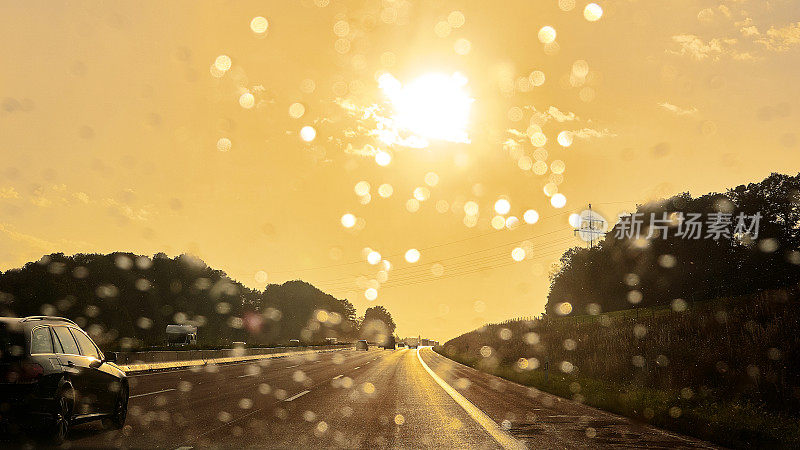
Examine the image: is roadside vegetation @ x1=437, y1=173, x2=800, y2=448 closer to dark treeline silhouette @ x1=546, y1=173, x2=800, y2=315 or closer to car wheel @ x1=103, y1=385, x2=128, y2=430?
car wheel @ x1=103, y1=385, x2=128, y2=430

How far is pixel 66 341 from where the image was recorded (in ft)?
29.4

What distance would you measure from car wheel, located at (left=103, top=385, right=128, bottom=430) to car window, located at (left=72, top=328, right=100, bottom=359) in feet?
2.29

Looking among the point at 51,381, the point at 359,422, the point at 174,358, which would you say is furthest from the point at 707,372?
the point at 174,358

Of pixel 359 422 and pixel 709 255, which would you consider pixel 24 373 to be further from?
pixel 709 255

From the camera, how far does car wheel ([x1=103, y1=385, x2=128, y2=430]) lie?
9387 mm

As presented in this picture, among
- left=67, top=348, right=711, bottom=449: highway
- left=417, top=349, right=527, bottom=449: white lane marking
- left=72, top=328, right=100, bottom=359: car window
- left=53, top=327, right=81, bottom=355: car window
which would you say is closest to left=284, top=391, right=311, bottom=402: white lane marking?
left=67, top=348, right=711, bottom=449: highway

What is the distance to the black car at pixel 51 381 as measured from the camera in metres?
7.41

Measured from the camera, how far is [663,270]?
278 feet

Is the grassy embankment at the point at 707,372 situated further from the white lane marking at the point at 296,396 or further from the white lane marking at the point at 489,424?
the white lane marking at the point at 296,396

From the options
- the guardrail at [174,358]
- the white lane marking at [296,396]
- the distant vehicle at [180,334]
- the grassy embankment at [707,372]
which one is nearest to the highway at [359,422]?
the white lane marking at [296,396]

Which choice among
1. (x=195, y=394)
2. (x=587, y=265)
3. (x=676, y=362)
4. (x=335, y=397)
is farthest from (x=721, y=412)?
(x=587, y=265)

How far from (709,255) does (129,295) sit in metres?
84.8

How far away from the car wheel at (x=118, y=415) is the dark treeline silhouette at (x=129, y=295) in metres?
58.5

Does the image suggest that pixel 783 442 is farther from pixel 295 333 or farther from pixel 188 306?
pixel 295 333
